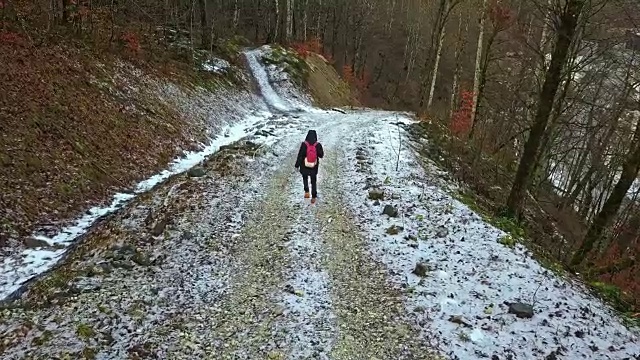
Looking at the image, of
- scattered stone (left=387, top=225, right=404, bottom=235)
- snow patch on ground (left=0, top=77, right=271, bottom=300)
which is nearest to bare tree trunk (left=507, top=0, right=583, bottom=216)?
scattered stone (left=387, top=225, right=404, bottom=235)

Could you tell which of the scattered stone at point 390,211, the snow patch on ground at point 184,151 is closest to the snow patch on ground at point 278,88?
the snow patch on ground at point 184,151

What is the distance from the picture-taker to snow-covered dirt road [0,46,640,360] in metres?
7.02

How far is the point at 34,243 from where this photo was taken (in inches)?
413

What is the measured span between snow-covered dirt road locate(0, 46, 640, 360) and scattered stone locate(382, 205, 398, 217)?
0.14ft

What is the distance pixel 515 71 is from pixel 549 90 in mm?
30798

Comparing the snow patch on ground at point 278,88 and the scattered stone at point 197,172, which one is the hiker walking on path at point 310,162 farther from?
the snow patch on ground at point 278,88

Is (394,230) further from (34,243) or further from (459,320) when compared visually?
(34,243)

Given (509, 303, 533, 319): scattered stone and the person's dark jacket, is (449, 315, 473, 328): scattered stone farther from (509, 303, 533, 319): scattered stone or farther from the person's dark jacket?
the person's dark jacket

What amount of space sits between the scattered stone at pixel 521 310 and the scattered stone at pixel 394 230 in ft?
10.9

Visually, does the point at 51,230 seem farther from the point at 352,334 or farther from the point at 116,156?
the point at 352,334

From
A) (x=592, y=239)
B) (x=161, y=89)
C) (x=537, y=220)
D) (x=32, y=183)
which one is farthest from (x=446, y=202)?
(x=161, y=89)

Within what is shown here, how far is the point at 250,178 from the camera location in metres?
14.4

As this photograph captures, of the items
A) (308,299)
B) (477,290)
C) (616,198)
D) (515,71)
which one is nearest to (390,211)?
(477,290)

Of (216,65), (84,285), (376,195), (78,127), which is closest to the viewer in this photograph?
(84,285)
